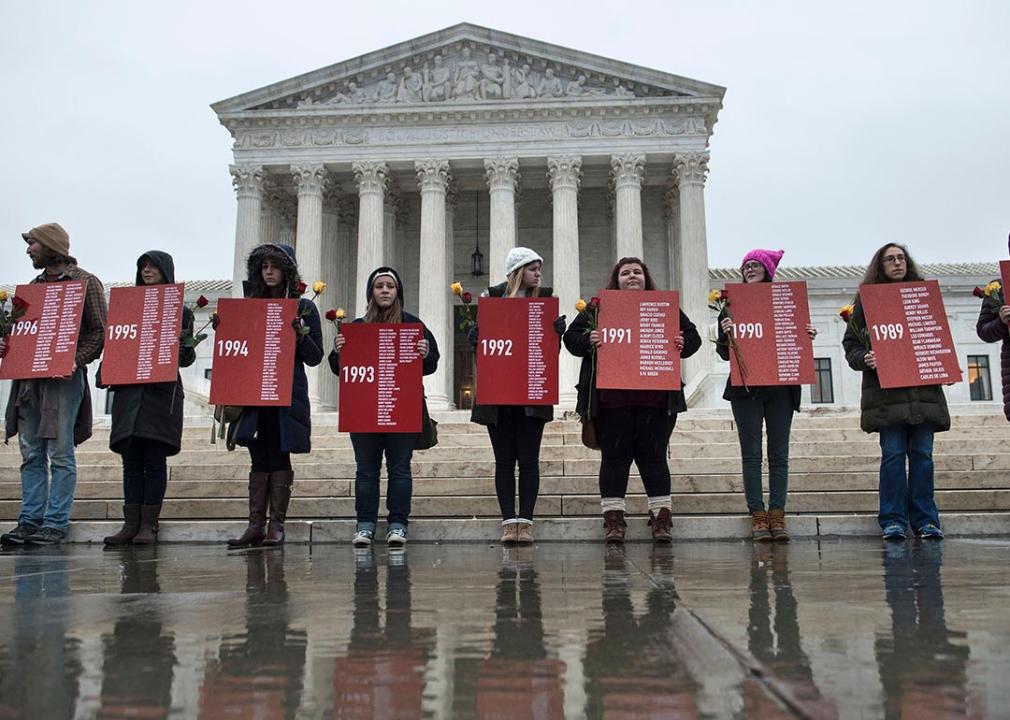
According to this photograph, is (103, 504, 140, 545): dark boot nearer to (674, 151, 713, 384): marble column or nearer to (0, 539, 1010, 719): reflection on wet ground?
(0, 539, 1010, 719): reflection on wet ground

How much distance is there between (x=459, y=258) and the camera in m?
31.6

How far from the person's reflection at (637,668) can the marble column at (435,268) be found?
23644 mm

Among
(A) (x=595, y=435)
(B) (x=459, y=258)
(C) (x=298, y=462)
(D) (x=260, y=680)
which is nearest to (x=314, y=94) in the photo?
(B) (x=459, y=258)

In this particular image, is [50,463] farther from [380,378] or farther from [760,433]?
[760,433]

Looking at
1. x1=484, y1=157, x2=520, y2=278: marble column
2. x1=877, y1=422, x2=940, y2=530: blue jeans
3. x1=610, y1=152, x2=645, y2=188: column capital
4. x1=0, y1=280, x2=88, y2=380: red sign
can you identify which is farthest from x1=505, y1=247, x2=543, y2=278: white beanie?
x1=610, y1=152, x2=645, y2=188: column capital

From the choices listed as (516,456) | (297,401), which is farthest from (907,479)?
(297,401)

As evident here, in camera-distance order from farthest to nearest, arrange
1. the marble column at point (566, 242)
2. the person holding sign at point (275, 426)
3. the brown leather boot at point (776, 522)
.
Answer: the marble column at point (566, 242), the person holding sign at point (275, 426), the brown leather boot at point (776, 522)

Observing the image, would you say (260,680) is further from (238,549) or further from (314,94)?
(314,94)

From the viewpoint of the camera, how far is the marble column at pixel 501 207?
26969 millimetres

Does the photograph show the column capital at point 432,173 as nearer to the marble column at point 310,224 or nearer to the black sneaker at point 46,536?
the marble column at point 310,224

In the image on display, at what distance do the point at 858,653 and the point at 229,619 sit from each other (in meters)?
1.67

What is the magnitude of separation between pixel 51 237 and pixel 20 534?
235 centimetres

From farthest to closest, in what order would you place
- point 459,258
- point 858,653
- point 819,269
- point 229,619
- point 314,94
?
point 819,269, point 459,258, point 314,94, point 229,619, point 858,653

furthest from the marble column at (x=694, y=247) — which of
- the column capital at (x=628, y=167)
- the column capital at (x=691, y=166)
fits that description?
the column capital at (x=628, y=167)
